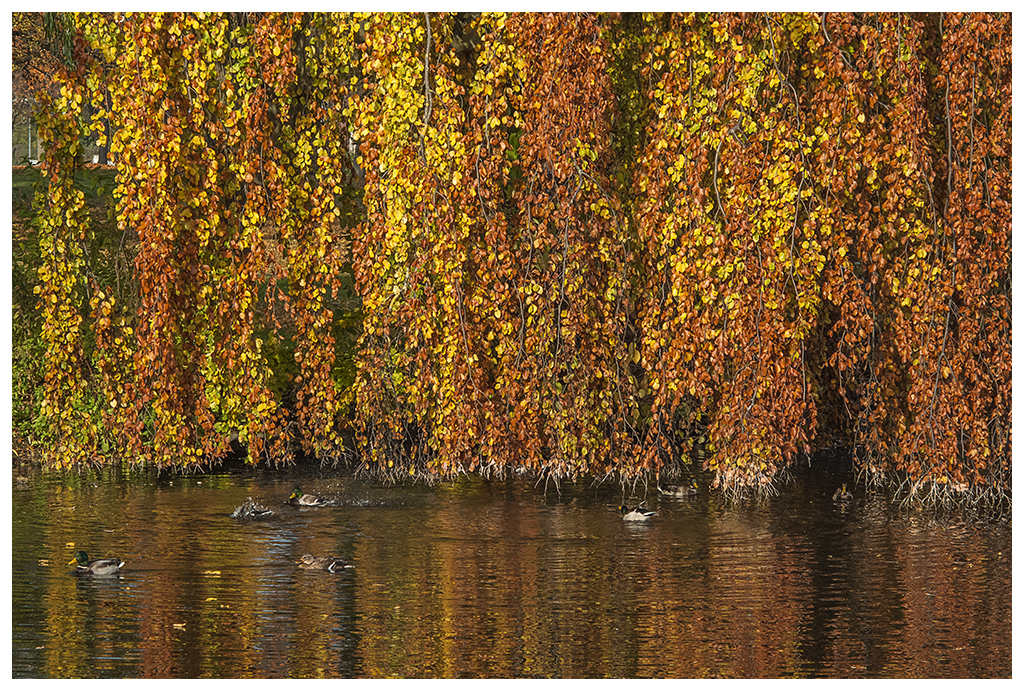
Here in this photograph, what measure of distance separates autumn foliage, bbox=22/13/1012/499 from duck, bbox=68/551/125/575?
4.02 ft

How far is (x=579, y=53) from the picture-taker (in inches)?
256

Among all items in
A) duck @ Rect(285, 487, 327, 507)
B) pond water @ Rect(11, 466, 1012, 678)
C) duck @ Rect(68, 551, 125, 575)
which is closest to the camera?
pond water @ Rect(11, 466, 1012, 678)

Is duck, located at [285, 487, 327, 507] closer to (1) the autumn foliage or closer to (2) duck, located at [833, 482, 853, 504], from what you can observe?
(1) the autumn foliage

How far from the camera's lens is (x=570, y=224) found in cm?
670

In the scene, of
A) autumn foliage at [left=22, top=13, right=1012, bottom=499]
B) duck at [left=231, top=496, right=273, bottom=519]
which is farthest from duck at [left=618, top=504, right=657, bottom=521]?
duck at [left=231, top=496, right=273, bottom=519]

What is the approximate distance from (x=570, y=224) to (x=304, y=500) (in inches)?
84.4

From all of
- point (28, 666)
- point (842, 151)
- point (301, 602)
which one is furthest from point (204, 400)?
point (842, 151)

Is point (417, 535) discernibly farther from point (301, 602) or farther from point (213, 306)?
point (213, 306)

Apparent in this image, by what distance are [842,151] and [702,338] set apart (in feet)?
3.58

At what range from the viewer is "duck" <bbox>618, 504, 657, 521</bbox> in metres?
6.96

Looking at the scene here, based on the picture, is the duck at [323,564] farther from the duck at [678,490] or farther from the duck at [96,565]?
the duck at [678,490]

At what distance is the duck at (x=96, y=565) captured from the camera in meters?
6.01

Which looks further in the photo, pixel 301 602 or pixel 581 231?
pixel 581 231

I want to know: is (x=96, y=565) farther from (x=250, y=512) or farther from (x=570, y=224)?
(x=570, y=224)
